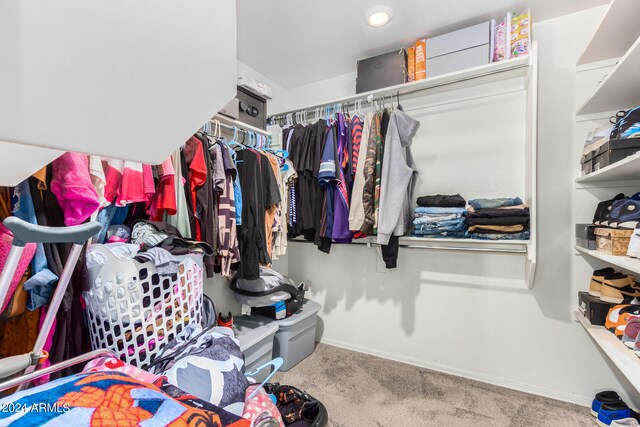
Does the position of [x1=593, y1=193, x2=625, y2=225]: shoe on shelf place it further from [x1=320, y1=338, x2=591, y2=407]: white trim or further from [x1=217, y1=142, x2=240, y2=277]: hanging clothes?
[x1=217, y1=142, x2=240, y2=277]: hanging clothes

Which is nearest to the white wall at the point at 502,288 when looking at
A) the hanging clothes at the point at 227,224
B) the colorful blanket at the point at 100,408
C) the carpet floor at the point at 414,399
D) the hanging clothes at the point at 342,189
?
the carpet floor at the point at 414,399

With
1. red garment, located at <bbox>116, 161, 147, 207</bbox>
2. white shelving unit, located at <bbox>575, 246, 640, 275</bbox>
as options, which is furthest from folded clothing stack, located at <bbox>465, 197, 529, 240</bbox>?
red garment, located at <bbox>116, 161, 147, 207</bbox>

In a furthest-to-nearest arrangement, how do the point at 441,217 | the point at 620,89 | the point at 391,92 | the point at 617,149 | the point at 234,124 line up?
1. the point at 391,92
2. the point at 234,124
3. the point at 441,217
4. the point at 620,89
5. the point at 617,149

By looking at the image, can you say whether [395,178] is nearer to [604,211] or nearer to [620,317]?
[604,211]

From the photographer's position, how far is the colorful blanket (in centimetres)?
47

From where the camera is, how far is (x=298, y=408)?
138cm

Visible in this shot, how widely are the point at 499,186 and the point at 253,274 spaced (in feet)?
5.48

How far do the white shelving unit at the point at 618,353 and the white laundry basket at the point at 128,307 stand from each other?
1.64 metres

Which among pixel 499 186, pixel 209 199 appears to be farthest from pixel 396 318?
pixel 209 199

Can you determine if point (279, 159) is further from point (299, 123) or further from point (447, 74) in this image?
point (447, 74)

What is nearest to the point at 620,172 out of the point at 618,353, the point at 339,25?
the point at 618,353

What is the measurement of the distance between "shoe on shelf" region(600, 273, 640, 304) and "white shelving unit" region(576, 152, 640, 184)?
507 millimetres

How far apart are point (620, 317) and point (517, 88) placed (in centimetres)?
137

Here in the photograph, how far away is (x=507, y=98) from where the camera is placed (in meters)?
1.82
